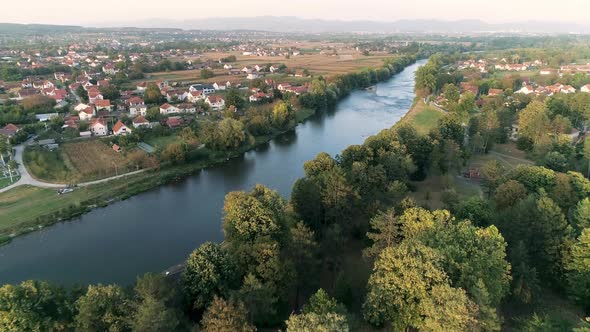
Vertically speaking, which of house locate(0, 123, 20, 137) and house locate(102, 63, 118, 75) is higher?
house locate(102, 63, 118, 75)

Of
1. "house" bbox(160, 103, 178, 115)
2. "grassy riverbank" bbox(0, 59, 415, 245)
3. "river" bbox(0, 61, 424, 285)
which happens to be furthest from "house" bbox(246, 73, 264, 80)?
"grassy riverbank" bbox(0, 59, 415, 245)

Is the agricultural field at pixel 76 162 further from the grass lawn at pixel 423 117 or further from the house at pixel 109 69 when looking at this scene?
the house at pixel 109 69

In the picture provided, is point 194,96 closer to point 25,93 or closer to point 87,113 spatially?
point 87,113

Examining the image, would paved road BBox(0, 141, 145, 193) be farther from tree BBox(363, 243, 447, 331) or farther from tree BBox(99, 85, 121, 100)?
tree BBox(363, 243, 447, 331)

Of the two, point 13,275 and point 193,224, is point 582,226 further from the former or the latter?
point 13,275

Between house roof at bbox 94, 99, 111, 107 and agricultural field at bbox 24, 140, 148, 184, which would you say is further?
house roof at bbox 94, 99, 111, 107

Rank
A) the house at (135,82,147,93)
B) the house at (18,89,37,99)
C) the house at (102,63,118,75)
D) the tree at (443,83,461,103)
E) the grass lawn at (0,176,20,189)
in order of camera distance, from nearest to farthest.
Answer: the grass lawn at (0,176,20,189) → the tree at (443,83,461,103) → the house at (18,89,37,99) → the house at (135,82,147,93) → the house at (102,63,118,75)

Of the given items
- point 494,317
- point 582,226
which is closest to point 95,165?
point 494,317
